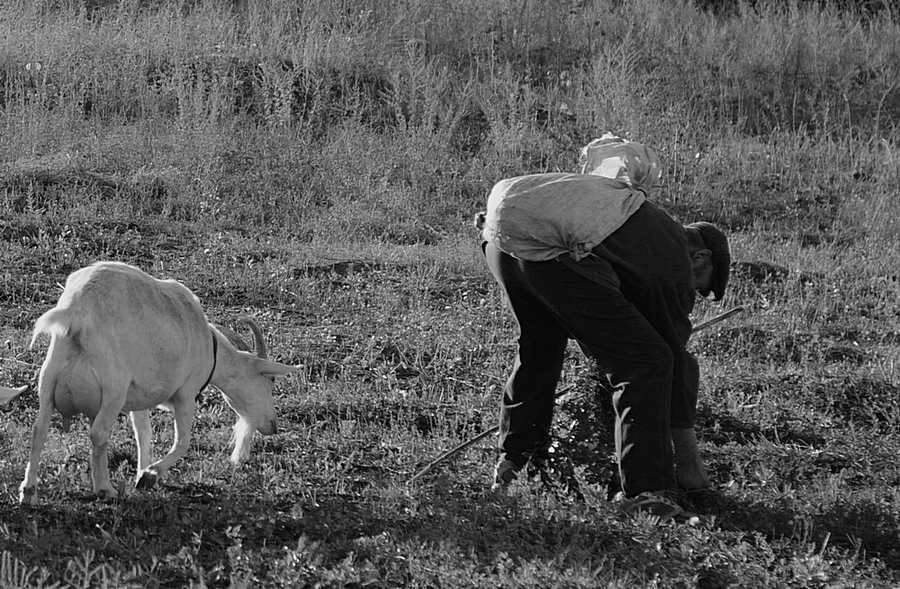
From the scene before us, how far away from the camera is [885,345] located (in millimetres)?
8750

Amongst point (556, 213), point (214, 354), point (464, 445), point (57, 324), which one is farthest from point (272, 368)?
point (556, 213)

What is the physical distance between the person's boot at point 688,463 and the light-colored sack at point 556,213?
1.08m

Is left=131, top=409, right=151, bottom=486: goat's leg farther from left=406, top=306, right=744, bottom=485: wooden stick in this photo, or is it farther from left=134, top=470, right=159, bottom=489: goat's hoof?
left=406, top=306, right=744, bottom=485: wooden stick

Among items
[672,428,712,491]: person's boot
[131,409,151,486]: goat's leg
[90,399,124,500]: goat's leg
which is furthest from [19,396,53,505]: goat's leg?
[672,428,712,491]: person's boot

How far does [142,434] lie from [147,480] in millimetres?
464

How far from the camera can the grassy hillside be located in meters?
4.80

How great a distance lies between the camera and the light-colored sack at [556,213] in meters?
4.96

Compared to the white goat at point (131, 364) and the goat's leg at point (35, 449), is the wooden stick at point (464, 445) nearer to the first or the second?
the white goat at point (131, 364)

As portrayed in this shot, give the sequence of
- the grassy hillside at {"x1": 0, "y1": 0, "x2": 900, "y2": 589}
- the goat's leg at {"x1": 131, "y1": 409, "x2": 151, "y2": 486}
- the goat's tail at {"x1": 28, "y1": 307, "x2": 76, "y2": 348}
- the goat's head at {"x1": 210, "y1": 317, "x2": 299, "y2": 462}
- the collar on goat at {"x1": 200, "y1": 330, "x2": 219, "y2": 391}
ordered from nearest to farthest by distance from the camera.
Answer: the grassy hillside at {"x1": 0, "y1": 0, "x2": 900, "y2": 589}
the goat's tail at {"x1": 28, "y1": 307, "x2": 76, "y2": 348}
the goat's leg at {"x1": 131, "y1": 409, "x2": 151, "y2": 486}
the collar on goat at {"x1": 200, "y1": 330, "x2": 219, "y2": 391}
the goat's head at {"x1": 210, "y1": 317, "x2": 299, "y2": 462}

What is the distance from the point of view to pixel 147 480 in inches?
205

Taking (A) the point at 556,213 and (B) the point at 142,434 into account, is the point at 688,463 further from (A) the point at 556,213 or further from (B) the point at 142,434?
(B) the point at 142,434

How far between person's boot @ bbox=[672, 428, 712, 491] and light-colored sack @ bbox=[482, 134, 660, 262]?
108 cm

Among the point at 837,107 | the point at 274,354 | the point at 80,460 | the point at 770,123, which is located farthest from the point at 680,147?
the point at 80,460

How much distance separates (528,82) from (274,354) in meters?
7.19
